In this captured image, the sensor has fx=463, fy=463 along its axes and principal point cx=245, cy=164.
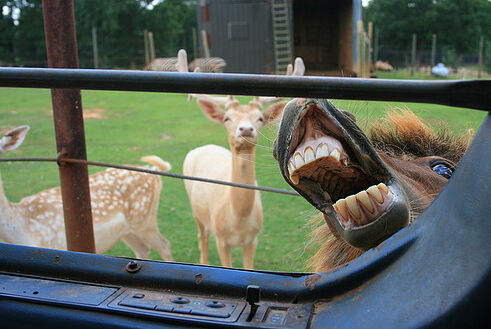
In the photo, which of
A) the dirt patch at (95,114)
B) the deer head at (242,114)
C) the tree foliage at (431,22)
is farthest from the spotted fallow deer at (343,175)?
the tree foliage at (431,22)

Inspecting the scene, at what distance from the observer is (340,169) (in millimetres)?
1336

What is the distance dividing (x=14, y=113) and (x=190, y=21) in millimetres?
11838

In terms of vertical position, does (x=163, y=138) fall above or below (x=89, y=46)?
below

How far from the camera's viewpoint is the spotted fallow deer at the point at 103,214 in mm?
3992

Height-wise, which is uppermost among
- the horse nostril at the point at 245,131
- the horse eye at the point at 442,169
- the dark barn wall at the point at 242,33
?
the dark barn wall at the point at 242,33

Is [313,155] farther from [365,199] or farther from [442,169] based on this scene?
[442,169]

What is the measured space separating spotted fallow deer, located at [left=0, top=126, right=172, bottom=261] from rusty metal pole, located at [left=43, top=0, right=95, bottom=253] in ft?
5.31

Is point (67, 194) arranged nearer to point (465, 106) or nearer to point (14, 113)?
point (465, 106)

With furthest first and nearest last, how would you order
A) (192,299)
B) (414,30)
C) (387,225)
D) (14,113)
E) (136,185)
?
(414,30)
(14,113)
(136,185)
(387,225)
(192,299)

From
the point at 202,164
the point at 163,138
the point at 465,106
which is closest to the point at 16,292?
the point at 465,106

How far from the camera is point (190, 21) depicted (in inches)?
869

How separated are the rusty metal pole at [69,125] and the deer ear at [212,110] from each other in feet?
7.57

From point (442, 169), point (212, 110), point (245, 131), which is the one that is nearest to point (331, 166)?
point (442, 169)

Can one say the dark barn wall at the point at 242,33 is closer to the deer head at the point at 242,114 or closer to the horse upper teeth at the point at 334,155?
the deer head at the point at 242,114
